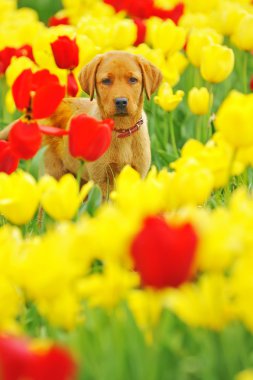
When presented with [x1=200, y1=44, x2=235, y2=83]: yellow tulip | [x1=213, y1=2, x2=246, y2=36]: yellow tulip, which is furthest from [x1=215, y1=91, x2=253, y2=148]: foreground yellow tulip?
[x1=213, y1=2, x2=246, y2=36]: yellow tulip

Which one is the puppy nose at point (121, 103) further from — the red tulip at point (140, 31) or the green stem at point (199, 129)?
the red tulip at point (140, 31)

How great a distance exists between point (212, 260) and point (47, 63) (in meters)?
3.75

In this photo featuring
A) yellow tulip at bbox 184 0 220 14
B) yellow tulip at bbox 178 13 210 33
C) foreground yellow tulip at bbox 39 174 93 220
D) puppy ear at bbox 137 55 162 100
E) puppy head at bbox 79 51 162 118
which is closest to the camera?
foreground yellow tulip at bbox 39 174 93 220

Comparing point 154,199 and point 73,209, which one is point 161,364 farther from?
point 73,209

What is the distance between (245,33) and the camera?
18.7ft

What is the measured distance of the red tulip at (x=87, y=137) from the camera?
3.28 metres

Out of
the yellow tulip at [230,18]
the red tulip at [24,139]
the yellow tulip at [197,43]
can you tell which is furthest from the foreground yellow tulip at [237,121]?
the yellow tulip at [230,18]

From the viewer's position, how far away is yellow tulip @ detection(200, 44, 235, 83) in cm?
473

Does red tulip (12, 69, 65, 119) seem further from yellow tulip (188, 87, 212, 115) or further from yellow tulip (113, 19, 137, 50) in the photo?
yellow tulip (113, 19, 137, 50)

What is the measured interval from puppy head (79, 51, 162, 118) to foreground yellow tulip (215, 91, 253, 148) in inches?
83.0

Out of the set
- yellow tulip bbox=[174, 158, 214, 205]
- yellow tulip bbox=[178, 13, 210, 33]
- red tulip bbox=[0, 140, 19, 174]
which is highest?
yellow tulip bbox=[174, 158, 214, 205]

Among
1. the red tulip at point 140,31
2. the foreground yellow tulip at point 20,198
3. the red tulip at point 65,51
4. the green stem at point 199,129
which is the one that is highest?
the foreground yellow tulip at point 20,198

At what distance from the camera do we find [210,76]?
15.8ft

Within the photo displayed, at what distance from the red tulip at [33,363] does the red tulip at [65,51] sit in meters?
3.19
